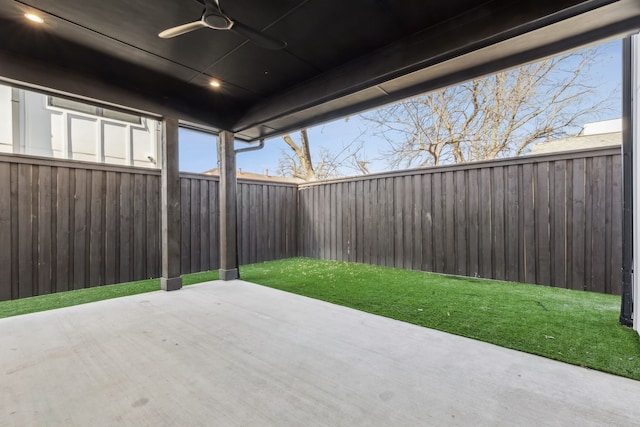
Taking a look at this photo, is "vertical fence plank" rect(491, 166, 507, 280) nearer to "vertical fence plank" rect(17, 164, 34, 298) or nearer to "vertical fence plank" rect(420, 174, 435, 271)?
"vertical fence plank" rect(420, 174, 435, 271)

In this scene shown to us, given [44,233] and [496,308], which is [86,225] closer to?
[44,233]

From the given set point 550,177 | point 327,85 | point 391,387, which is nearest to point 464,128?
point 550,177

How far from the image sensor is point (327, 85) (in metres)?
3.03

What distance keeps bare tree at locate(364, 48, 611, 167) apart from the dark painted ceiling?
404cm

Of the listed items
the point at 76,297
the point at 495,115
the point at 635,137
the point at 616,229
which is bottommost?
the point at 76,297

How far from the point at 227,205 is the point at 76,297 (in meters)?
2.16

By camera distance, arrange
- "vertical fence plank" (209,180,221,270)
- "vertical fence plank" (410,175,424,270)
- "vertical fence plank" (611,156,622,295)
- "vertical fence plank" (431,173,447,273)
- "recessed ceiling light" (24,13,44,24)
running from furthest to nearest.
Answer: "vertical fence plank" (209,180,221,270), "vertical fence plank" (410,175,424,270), "vertical fence plank" (431,173,447,273), "vertical fence plank" (611,156,622,295), "recessed ceiling light" (24,13,44,24)

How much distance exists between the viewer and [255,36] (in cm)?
210

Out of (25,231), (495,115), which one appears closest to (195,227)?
(25,231)

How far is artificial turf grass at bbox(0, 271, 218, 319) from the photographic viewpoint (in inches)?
119

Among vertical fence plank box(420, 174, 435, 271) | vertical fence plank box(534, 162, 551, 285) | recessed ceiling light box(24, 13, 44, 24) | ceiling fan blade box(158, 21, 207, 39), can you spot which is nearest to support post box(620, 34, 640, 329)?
vertical fence plank box(534, 162, 551, 285)

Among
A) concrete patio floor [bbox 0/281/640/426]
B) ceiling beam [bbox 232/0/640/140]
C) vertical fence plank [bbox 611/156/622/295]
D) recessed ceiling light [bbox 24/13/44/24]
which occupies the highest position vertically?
recessed ceiling light [bbox 24/13/44/24]

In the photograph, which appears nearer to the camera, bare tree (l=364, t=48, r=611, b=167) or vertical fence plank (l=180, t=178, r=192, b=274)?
vertical fence plank (l=180, t=178, r=192, b=274)

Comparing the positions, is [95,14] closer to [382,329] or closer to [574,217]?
[382,329]
